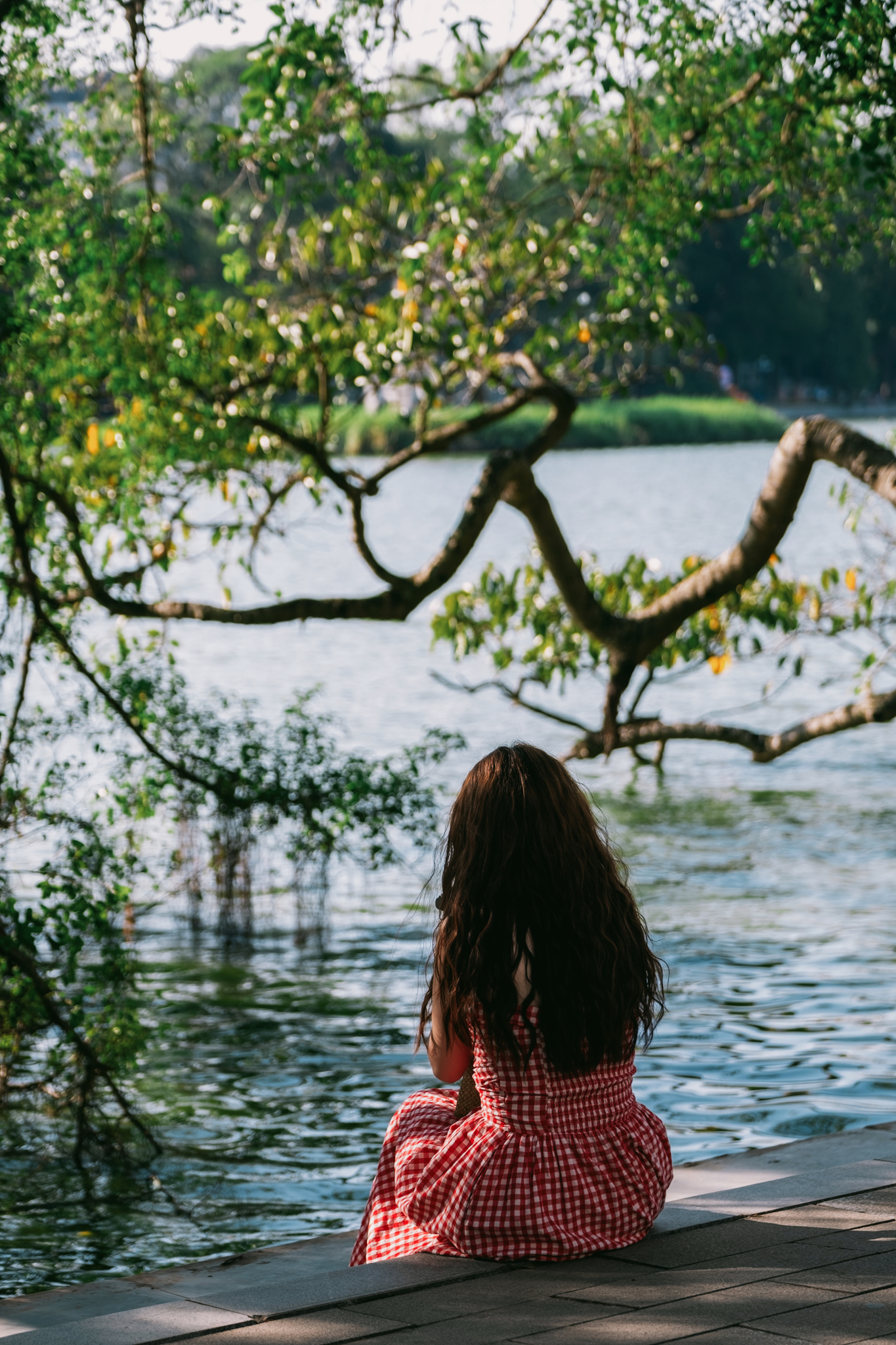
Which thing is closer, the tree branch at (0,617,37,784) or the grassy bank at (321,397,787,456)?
the tree branch at (0,617,37,784)

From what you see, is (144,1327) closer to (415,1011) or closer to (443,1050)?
(443,1050)

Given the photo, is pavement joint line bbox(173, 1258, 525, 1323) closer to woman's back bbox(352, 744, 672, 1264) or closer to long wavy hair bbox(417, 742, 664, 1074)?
woman's back bbox(352, 744, 672, 1264)

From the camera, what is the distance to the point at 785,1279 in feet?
11.2

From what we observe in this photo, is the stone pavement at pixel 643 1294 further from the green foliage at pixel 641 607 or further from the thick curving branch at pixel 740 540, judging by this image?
the green foliage at pixel 641 607

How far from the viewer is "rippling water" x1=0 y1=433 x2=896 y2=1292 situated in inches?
258

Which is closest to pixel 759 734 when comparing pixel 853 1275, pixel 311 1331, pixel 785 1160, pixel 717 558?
pixel 717 558

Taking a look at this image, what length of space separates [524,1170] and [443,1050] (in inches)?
12.5

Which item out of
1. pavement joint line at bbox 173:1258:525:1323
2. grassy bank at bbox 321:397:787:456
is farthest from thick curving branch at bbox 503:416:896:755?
grassy bank at bbox 321:397:787:456

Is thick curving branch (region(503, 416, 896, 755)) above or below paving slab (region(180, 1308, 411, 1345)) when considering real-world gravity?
above

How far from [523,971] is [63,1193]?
3.62m

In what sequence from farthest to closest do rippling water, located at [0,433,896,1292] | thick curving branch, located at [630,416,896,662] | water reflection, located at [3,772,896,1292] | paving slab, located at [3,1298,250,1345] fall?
thick curving branch, located at [630,416,896,662] → rippling water, located at [0,433,896,1292] → water reflection, located at [3,772,896,1292] → paving slab, located at [3,1298,250,1345]

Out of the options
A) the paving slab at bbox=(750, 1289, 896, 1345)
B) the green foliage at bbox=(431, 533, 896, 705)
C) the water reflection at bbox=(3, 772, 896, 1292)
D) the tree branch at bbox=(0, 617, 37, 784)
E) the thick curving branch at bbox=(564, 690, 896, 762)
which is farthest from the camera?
the green foliage at bbox=(431, 533, 896, 705)

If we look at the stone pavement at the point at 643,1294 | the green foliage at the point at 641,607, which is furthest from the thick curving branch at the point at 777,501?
the stone pavement at the point at 643,1294

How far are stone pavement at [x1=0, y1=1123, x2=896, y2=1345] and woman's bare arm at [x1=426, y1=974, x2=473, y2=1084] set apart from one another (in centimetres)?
41
